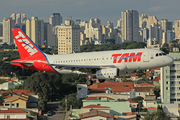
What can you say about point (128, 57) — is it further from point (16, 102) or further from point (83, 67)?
point (16, 102)

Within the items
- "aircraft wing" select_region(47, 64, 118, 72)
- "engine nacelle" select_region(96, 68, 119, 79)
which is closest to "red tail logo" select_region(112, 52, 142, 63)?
"aircraft wing" select_region(47, 64, 118, 72)

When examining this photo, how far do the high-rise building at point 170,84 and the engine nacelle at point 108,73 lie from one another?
67984mm

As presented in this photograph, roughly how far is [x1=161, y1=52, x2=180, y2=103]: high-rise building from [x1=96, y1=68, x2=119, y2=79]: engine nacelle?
2677 inches

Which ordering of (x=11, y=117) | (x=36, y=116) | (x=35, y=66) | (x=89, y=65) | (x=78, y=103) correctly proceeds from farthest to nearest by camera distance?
(x=78, y=103) → (x=36, y=116) → (x=11, y=117) → (x=35, y=66) → (x=89, y=65)

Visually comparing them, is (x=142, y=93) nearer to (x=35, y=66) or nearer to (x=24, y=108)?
(x=24, y=108)

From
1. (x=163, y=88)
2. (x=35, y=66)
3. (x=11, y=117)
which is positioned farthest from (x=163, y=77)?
(x=35, y=66)

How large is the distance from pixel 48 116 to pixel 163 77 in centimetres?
4203

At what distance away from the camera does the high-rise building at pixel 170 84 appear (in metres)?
131

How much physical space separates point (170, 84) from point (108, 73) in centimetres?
7081

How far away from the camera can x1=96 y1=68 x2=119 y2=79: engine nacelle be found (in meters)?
65.8

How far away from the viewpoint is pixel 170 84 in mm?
132375

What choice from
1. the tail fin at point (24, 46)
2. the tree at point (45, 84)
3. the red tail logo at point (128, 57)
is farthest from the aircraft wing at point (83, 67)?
the tree at point (45, 84)

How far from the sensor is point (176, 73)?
432 feet

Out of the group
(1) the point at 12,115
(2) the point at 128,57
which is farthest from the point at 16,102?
(2) the point at 128,57
